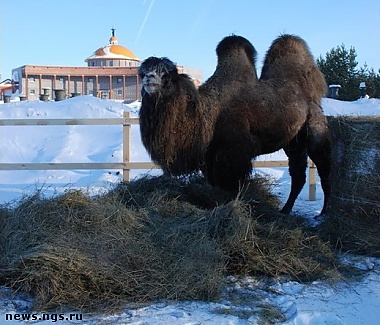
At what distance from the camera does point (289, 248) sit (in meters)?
4.98

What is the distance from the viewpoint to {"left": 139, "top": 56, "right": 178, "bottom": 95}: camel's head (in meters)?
5.77

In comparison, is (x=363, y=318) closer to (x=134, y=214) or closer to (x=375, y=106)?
(x=134, y=214)

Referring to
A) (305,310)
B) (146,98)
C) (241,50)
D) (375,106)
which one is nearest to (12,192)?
(146,98)

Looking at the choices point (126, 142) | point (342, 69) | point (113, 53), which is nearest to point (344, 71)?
point (342, 69)

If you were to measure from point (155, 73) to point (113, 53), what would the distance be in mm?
64778

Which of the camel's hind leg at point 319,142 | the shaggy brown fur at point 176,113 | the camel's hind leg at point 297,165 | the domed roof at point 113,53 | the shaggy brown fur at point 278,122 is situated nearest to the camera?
the shaggy brown fur at point 176,113

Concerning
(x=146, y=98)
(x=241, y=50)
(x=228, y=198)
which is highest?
(x=241, y=50)

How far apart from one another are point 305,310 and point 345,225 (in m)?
2.21

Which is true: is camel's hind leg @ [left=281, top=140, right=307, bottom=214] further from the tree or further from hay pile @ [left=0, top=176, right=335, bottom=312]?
the tree

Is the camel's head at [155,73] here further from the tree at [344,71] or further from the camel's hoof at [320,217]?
the tree at [344,71]

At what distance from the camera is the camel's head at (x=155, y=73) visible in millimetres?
5766

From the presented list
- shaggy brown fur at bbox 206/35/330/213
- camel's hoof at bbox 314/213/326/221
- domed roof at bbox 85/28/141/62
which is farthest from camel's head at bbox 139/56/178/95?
domed roof at bbox 85/28/141/62

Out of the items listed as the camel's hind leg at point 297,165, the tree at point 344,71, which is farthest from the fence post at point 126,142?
the tree at point 344,71

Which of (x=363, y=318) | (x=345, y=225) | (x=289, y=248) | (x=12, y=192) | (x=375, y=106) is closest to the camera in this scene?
(x=363, y=318)
